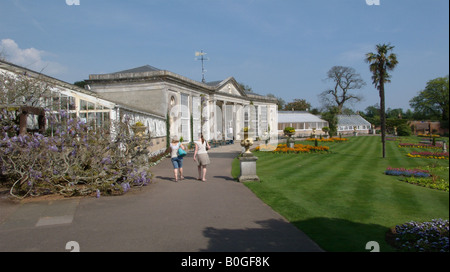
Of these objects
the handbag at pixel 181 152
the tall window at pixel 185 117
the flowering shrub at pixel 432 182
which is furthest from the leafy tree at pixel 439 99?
the tall window at pixel 185 117

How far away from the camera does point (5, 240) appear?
18.8ft

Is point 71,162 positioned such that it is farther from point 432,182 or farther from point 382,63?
point 382,63

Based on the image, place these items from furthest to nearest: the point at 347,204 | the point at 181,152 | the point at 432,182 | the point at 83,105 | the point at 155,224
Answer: the point at 83,105
the point at 181,152
the point at 432,182
the point at 347,204
the point at 155,224

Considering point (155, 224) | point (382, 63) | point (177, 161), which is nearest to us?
point (155, 224)

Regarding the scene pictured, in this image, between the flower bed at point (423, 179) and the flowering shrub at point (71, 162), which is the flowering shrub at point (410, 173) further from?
the flowering shrub at point (71, 162)

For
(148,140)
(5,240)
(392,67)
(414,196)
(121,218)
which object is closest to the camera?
(5,240)

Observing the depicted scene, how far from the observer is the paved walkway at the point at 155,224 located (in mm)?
5375

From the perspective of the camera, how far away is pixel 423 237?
17.4ft

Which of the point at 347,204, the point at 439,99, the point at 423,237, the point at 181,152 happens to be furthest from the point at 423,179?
the point at 181,152

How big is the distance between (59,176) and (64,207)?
129cm

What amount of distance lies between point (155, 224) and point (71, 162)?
14.2 feet

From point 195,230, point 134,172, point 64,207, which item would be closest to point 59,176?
point 64,207

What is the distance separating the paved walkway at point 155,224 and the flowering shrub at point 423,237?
4.83 ft
